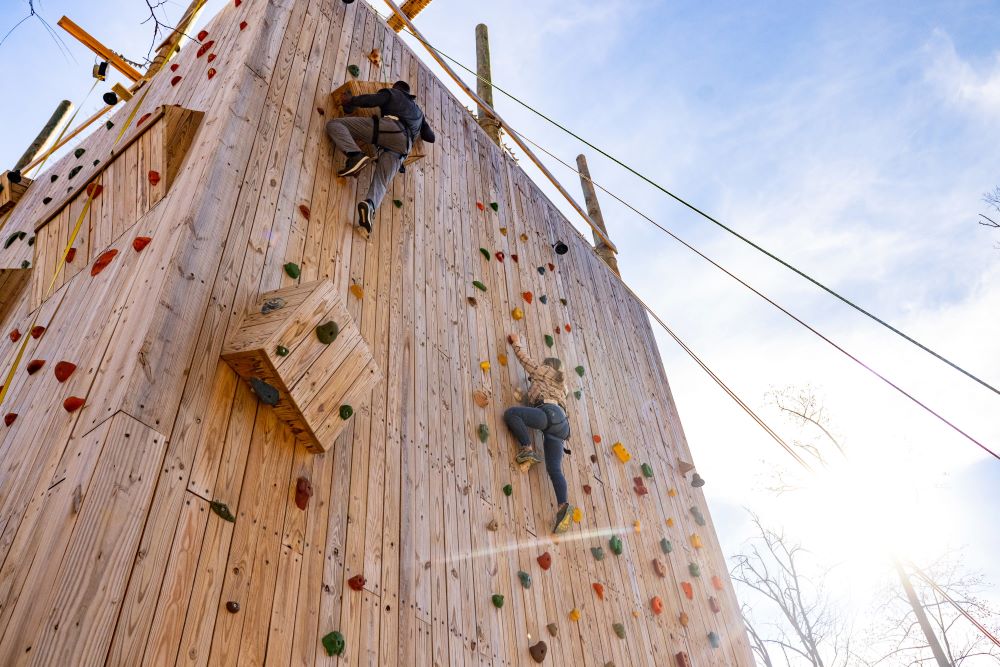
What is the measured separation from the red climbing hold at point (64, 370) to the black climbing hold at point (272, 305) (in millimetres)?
636

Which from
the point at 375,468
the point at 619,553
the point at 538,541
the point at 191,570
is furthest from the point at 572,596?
the point at 191,570

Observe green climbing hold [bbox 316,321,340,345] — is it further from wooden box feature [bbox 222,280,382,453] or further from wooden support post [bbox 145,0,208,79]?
wooden support post [bbox 145,0,208,79]

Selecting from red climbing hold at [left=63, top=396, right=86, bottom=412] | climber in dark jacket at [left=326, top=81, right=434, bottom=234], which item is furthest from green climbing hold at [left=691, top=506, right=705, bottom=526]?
red climbing hold at [left=63, top=396, right=86, bottom=412]

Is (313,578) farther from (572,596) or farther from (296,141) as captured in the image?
(296,141)

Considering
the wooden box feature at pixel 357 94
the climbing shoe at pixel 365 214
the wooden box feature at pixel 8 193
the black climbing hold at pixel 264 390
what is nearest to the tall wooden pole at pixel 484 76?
the wooden box feature at pixel 357 94

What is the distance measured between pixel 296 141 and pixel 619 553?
9.86ft

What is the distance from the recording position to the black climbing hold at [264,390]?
2.46 metres

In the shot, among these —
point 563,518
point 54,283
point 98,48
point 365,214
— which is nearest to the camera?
point 54,283

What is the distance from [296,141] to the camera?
3662 mm

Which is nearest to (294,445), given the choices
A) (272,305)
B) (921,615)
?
(272,305)

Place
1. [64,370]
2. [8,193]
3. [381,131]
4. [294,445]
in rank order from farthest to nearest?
1. [8,193]
2. [381,131]
3. [294,445]
4. [64,370]

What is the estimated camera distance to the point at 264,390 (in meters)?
2.46

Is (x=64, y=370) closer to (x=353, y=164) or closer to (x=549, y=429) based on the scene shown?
(x=353, y=164)

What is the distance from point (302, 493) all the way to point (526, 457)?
1670 mm
